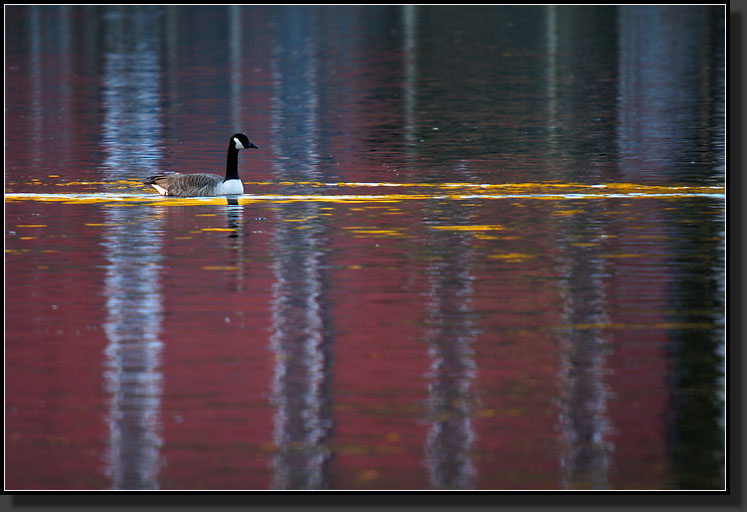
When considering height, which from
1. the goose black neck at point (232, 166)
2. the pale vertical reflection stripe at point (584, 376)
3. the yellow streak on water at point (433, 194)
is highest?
the goose black neck at point (232, 166)

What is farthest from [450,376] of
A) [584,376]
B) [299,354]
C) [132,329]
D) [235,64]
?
[235,64]

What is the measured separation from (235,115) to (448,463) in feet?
83.6

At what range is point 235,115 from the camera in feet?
115

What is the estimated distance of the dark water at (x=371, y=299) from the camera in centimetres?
1029

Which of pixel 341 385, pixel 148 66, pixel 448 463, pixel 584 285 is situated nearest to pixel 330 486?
pixel 448 463

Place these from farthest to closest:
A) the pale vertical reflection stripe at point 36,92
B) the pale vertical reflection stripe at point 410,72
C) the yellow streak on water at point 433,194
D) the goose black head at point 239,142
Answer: the pale vertical reflection stripe at point 410,72 < the pale vertical reflection stripe at point 36,92 < the goose black head at point 239,142 < the yellow streak on water at point 433,194

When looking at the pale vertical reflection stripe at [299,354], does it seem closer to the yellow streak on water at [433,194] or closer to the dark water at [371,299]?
the dark water at [371,299]

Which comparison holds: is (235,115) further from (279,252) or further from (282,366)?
(282,366)

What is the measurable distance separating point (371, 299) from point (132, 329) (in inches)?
79.6

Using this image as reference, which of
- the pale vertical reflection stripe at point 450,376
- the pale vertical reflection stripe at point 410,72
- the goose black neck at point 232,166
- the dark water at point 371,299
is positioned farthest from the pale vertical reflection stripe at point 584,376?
the pale vertical reflection stripe at point 410,72

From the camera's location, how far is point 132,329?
13562mm

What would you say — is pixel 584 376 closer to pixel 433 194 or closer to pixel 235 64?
pixel 433 194

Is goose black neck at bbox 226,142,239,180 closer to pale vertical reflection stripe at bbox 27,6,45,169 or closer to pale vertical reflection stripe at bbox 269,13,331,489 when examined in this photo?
pale vertical reflection stripe at bbox 269,13,331,489

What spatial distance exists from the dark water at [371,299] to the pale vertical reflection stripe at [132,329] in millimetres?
30
